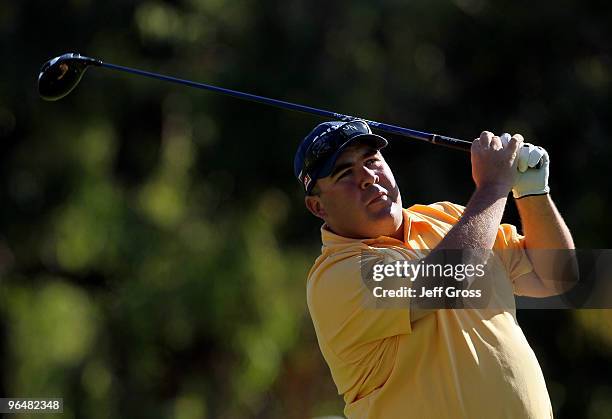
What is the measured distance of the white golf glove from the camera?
2.50 meters

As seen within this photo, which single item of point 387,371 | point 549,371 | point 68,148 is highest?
point 68,148

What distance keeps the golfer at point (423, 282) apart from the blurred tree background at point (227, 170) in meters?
5.28

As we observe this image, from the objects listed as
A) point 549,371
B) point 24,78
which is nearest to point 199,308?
point 24,78

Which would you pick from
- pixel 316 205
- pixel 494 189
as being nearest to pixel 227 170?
pixel 316 205

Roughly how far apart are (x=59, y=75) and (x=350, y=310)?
144cm

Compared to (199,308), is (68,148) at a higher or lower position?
higher

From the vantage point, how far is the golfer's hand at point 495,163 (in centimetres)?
245

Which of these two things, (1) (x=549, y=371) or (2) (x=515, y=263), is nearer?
(2) (x=515, y=263)

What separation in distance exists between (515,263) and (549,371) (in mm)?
5910

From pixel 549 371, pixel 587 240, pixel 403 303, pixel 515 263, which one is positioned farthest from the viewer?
pixel 549 371

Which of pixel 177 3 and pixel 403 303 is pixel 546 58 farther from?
pixel 403 303

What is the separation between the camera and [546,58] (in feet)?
27.9

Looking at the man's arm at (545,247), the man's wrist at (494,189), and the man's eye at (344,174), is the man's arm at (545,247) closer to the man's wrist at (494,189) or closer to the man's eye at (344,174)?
the man's wrist at (494,189)

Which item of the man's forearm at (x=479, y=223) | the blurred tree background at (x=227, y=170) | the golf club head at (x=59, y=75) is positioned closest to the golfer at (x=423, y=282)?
the man's forearm at (x=479, y=223)
